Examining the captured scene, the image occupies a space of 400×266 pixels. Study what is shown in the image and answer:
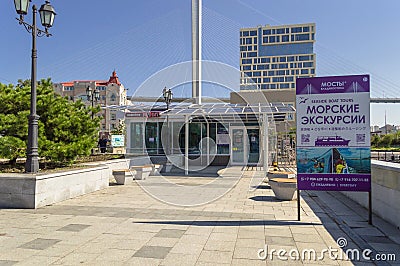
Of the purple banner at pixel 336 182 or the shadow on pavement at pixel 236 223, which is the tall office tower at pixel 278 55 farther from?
the shadow on pavement at pixel 236 223

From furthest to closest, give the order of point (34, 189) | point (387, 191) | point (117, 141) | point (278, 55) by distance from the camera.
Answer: point (278, 55) < point (117, 141) < point (34, 189) < point (387, 191)

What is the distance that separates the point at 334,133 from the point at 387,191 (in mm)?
1422

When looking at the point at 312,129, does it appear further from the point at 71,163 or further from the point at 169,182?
the point at 71,163

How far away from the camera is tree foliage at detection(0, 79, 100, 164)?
29.5ft

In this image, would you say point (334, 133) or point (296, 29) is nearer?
point (334, 133)

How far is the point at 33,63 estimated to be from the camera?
796 cm

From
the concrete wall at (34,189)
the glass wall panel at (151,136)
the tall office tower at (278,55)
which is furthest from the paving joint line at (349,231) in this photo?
the tall office tower at (278,55)

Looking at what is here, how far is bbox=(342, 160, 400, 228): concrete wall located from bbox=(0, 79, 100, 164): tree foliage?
7.84 m

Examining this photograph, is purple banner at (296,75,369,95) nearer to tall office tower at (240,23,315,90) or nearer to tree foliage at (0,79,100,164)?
tree foliage at (0,79,100,164)

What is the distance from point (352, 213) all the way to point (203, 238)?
3595mm

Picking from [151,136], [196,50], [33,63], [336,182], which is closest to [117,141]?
[151,136]

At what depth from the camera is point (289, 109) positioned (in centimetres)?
1424

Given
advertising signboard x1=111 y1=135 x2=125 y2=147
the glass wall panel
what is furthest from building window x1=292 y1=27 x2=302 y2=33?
advertising signboard x1=111 y1=135 x2=125 y2=147

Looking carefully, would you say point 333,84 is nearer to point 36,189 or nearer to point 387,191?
point 387,191
